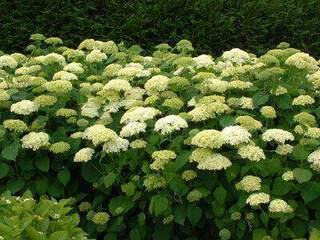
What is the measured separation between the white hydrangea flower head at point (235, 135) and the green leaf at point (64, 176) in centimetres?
108

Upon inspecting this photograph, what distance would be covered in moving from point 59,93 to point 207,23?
12.9ft

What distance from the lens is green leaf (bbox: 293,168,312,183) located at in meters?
3.37

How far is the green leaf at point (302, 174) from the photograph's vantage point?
11.1 feet

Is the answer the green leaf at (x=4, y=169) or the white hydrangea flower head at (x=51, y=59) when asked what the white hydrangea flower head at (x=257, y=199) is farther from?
the white hydrangea flower head at (x=51, y=59)

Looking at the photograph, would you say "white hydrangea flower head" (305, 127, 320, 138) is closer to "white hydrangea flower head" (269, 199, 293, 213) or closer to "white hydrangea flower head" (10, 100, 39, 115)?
"white hydrangea flower head" (269, 199, 293, 213)

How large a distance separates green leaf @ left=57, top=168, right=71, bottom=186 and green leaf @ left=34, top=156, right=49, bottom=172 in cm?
9

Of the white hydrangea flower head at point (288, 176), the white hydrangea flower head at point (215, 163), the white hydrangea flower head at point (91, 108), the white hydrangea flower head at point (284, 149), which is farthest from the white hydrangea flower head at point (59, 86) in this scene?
the white hydrangea flower head at point (288, 176)

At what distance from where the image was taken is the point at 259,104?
4.01 m

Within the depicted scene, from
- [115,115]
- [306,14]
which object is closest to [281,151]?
[115,115]

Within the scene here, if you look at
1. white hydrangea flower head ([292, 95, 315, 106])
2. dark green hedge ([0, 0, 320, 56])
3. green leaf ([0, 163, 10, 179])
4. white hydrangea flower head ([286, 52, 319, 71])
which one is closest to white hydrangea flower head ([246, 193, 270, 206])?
white hydrangea flower head ([292, 95, 315, 106])

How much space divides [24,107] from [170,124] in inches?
38.3

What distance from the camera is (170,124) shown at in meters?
3.76

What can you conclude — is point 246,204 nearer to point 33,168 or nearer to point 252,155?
point 252,155

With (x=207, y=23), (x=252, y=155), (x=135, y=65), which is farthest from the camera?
(x=207, y=23)
